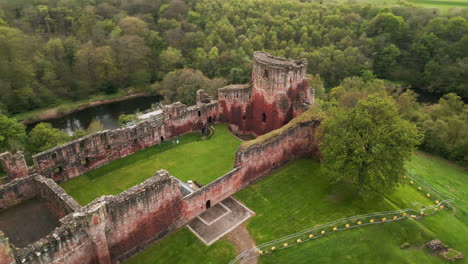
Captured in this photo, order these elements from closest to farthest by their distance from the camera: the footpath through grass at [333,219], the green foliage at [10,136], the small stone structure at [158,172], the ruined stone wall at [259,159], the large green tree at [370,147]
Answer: the small stone structure at [158,172] < the footpath through grass at [333,219] < the large green tree at [370,147] < the ruined stone wall at [259,159] < the green foliage at [10,136]

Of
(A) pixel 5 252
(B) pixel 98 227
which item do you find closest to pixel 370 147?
(B) pixel 98 227

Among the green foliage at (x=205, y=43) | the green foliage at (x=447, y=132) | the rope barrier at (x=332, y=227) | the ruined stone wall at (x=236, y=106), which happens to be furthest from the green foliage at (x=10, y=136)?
the green foliage at (x=447, y=132)

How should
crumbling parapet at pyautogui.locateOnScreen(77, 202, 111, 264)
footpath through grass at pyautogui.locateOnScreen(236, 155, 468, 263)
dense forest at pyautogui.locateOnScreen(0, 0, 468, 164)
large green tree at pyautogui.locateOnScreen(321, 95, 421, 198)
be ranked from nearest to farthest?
crumbling parapet at pyautogui.locateOnScreen(77, 202, 111, 264), footpath through grass at pyautogui.locateOnScreen(236, 155, 468, 263), large green tree at pyautogui.locateOnScreen(321, 95, 421, 198), dense forest at pyautogui.locateOnScreen(0, 0, 468, 164)

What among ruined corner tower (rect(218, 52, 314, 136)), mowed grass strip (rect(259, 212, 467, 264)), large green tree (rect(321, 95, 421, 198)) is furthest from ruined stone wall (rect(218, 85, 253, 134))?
mowed grass strip (rect(259, 212, 467, 264))

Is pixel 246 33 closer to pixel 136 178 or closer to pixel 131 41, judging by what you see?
pixel 131 41

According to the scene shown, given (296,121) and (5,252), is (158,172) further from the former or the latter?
(296,121)

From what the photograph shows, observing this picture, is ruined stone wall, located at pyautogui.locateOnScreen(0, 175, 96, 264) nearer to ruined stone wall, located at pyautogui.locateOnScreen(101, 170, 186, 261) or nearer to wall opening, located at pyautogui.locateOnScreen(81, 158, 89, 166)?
ruined stone wall, located at pyautogui.locateOnScreen(101, 170, 186, 261)

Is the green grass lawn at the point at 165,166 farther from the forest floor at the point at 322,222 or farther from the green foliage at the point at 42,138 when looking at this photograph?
the green foliage at the point at 42,138
